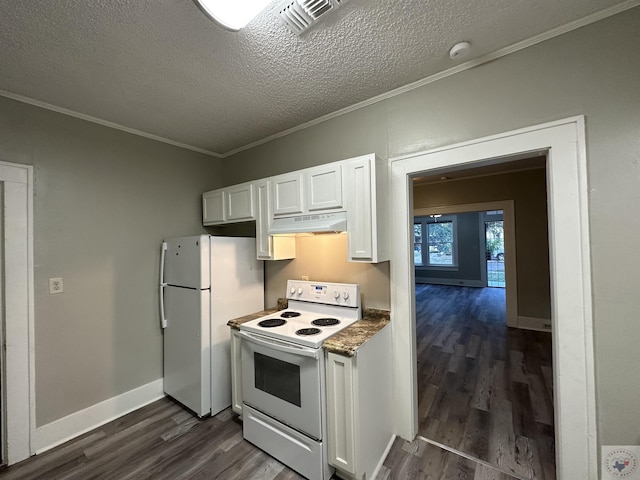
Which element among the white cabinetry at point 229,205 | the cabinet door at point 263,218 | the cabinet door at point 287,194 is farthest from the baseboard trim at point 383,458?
the white cabinetry at point 229,205

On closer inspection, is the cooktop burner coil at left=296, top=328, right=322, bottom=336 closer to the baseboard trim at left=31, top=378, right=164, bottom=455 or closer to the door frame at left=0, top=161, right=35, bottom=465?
the baseboard trim at left=31, top=378, right=164, bottom=455

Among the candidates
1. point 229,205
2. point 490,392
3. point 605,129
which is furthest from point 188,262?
point 490,392

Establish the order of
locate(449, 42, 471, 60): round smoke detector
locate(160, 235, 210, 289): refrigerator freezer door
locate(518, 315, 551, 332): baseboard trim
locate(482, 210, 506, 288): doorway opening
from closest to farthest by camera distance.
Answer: locate(449, 42, 471, 60): round smoke detector < locate(160, 235, 210, 289): refrigerator freezer door < locate(518, 315, 551, 332): baseboard trim < locate(482, 210, 506, 288): doorway opening

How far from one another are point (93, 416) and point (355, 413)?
7.47ft

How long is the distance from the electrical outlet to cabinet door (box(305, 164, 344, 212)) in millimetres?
2082

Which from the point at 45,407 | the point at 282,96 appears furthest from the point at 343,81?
the point at 45,407

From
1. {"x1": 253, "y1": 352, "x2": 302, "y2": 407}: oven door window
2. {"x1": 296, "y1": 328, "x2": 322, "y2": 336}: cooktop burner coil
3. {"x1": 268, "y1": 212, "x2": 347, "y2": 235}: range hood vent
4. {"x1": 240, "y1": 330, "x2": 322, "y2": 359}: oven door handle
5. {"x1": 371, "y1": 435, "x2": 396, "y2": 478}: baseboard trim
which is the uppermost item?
{"x1": 268, "y1": 212, "x2": 347, "y2": 235}: range hood vent

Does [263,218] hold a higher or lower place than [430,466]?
higher

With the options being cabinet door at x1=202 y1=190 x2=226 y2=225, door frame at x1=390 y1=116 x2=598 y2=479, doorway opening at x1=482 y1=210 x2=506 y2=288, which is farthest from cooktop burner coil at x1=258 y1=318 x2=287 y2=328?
doorway opening at x1=482 y1=210 x2=506 y2=288

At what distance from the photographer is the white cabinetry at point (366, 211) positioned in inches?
71.1

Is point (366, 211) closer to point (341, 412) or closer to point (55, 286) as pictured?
point (341, 412)

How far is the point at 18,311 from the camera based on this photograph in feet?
6.17

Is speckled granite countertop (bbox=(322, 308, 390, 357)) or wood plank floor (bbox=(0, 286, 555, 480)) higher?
speckled granite countertop (bbox=(322, 308, 390, 357))

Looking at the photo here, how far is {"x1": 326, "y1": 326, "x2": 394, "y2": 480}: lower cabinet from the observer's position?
1.54 metres
